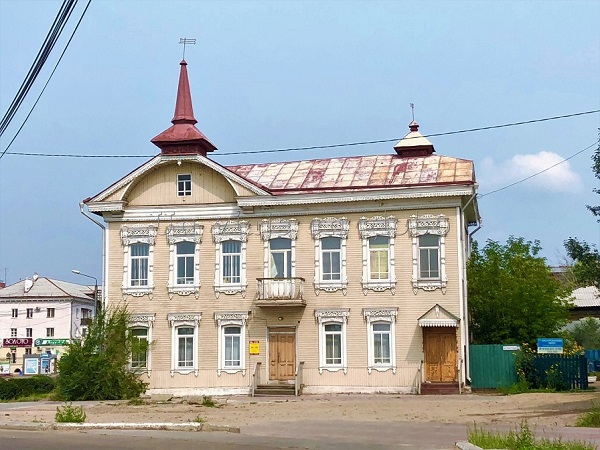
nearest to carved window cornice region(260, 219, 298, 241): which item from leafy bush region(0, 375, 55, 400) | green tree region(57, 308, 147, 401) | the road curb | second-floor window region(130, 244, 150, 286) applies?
second-floor window region(130, 244, 150, 286)

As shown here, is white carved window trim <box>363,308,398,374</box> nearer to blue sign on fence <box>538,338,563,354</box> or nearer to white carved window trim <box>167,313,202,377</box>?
blue sign on fence <box>538,338,563,354</box>

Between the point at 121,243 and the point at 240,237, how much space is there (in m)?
4.73

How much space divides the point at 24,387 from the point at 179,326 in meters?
7.21

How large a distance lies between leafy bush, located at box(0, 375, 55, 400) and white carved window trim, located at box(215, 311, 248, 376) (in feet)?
26.2

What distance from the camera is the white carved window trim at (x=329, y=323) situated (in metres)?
30.7

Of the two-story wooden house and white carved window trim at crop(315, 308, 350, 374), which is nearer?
the two-story wooden house

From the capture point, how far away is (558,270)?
8531 cm

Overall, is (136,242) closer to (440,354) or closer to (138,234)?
(138,234)

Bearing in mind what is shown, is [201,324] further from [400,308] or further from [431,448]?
[431,448]

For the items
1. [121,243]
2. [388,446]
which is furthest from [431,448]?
[121,243]

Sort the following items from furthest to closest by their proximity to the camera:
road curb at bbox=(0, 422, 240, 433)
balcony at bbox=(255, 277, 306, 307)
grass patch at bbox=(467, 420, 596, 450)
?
1. balcony at bbox=(255, 277, 306, 307)
2. road curb at bbox=(0, 422, 240, 433)
3. grass patch at bbox=(467, 420, 596, 450)

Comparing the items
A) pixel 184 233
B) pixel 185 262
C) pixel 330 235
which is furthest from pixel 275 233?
pixel 185 262

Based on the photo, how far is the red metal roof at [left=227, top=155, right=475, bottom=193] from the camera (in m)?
31.0

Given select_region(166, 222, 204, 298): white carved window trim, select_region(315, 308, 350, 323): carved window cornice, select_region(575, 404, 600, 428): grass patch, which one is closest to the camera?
select_region(575, 404, 600, 428): grass patch
